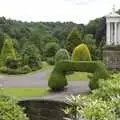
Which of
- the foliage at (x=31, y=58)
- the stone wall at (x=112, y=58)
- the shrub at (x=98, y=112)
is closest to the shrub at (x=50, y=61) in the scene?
the foliage at (x=31, y=58)

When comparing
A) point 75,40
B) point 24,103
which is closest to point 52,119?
point 24,103

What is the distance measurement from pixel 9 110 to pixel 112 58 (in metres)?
27.9

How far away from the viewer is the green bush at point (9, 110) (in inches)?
331

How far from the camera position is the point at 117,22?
135 ft

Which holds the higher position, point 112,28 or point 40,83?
point 112,28

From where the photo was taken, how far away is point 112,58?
118 ft

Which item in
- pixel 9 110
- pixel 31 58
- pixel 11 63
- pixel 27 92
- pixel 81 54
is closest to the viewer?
pixel 9 110

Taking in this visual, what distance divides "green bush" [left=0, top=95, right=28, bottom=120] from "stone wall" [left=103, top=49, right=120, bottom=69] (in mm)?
27338

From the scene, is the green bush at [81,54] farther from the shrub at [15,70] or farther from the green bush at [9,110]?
the green bush at [9,110]

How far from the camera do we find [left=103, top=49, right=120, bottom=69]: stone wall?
118 feet

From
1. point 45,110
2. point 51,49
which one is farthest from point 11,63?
point 45,110

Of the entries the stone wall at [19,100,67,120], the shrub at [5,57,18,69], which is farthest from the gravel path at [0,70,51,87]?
the stone wall at [19,100,67,120]

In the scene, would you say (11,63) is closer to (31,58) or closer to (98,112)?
(31,58)

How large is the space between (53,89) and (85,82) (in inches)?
248
